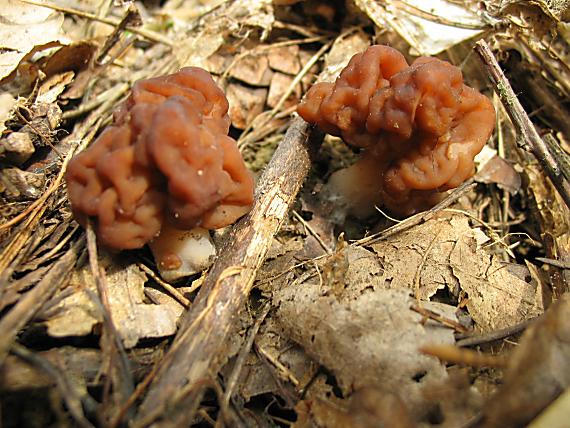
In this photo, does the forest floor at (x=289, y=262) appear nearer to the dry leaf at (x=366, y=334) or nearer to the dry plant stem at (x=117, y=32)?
the dry leaf at (x=366, y=334)

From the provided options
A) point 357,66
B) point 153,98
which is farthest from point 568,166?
point 153,98

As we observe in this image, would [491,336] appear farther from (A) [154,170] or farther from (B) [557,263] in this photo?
(A) [154,170]

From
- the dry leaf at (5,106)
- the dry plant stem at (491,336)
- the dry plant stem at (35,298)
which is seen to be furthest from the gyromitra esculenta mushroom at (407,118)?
the dry leaf at (5,106)

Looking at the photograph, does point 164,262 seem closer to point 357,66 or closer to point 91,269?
point 91,269

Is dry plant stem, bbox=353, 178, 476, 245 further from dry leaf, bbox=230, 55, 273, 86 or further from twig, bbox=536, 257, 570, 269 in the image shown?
dry leaf, bbox=230, 55, 273, 86

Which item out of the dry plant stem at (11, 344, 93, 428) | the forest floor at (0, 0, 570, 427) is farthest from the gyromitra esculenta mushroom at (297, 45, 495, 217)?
the dry plant stem at (11, 344, 93, 428)
